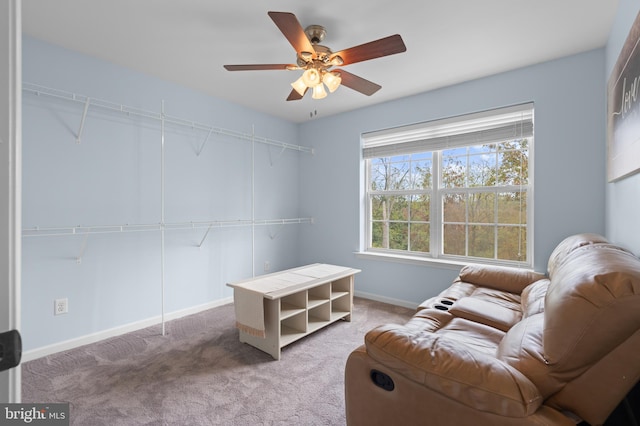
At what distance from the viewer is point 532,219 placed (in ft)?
9.34

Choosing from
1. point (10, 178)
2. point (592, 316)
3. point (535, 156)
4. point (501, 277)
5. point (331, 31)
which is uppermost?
point (331, 31)

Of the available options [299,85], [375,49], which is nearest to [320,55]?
[299,85]

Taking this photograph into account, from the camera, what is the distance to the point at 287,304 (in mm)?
2699

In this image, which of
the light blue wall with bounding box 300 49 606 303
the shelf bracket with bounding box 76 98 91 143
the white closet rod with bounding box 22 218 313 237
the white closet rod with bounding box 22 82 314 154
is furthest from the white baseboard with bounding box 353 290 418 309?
the shelf bracket with bounding box 76 98 91 143

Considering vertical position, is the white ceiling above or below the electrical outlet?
above

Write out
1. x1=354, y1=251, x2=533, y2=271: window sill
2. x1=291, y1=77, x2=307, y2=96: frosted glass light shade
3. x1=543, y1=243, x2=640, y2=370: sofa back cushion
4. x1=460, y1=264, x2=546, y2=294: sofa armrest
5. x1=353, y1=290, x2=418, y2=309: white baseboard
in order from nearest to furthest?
x1=543, y1=243, x2=640, y2=370: sofa back cushion
x1=291, y1=77, x2=307, y2=96: frosted glass light shade
x1=460, y1=264, x2=546, y2=294: sofa armrest
x1=354, y1=251, x2=533, y2=271: window sill
x1=353, y1=290, x2=418, y2=309: white baseboard

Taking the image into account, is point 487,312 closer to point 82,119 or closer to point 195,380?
point 195,380

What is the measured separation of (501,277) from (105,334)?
3491 mm

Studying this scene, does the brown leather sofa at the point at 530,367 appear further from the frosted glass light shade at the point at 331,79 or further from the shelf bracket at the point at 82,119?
the shelf bracket at the point at 82,119

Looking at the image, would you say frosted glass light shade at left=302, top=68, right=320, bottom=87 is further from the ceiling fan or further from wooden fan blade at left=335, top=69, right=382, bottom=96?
wooden fan blade at left=335, top=69, right=382, bottom=96

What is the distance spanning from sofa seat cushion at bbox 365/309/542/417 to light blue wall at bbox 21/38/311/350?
8.46 feet

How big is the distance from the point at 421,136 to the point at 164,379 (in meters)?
3.37

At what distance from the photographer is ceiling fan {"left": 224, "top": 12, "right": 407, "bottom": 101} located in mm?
1714

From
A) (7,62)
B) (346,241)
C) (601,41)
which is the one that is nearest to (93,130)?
(7,62)
